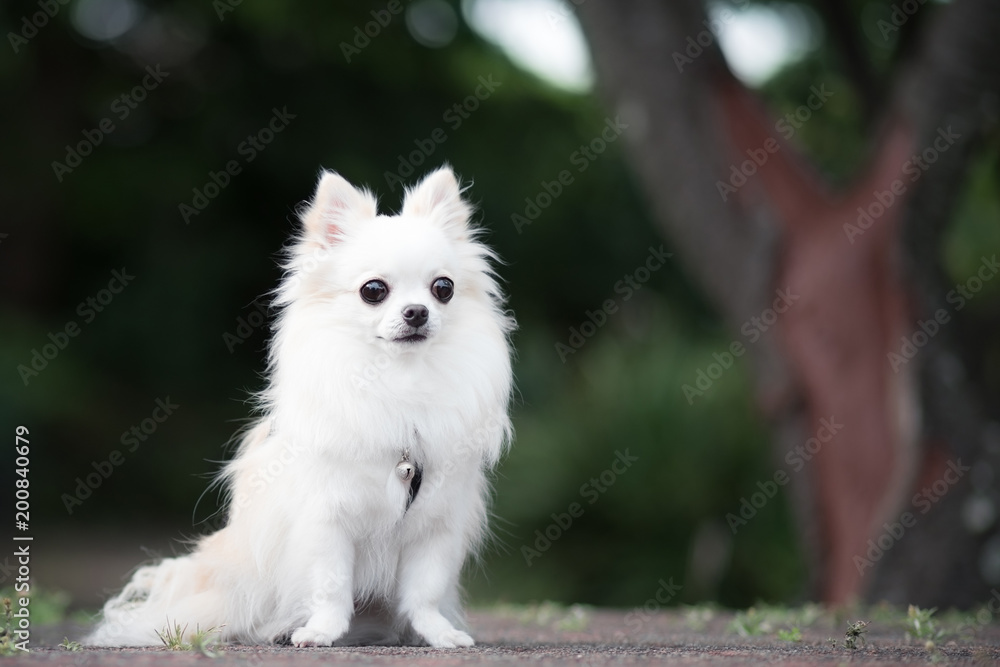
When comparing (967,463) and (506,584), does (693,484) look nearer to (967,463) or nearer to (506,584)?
(506,584)

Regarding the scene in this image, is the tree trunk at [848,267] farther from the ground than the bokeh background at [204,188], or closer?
farther from the ground

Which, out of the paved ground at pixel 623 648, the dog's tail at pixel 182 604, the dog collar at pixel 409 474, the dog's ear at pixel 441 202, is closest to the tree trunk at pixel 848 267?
the paved ground at pixel 623 648

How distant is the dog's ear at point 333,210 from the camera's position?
15.1 feet

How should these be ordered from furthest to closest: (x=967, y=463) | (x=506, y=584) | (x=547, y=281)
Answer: (x=547, y=281), (x=506, y=584), (x=967, y=463)

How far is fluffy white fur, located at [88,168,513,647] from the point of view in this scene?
14.1ft

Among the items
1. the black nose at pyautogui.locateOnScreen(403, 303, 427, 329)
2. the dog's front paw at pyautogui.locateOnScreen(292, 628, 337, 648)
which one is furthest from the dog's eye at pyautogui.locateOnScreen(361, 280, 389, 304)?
the dog's front paw at pyautogui.locateOnScreen(292, 628, 337, 648)

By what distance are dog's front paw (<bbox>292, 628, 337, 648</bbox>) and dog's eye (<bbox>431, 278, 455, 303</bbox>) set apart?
1.38m

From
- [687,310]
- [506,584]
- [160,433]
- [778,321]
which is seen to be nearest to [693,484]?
[506,584]

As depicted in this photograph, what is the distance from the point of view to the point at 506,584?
10594 millimetres

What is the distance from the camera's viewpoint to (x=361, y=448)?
4277mm

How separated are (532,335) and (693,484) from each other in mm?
3421

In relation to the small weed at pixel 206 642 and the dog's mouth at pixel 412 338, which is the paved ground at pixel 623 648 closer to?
the small weed at pixel 206 642

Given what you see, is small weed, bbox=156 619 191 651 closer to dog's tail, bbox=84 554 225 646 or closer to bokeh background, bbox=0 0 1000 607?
dog's tail, bbox=84 554 225 646

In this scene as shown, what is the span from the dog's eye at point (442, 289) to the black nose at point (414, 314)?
19 centimetres
